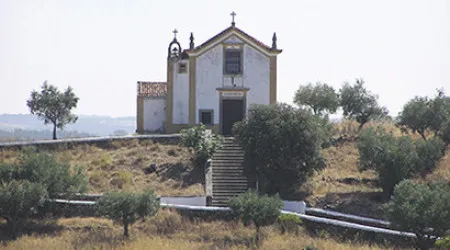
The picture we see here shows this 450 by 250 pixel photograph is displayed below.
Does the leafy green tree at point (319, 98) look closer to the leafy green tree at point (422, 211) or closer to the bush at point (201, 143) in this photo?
the bush at point (201, 143)

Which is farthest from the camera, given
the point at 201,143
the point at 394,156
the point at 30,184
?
the point at 201,143

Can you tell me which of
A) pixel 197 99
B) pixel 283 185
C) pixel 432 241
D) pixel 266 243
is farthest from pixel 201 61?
pixel 432 241

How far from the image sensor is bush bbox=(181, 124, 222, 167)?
99.8 feet

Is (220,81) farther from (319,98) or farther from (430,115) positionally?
(430,115)

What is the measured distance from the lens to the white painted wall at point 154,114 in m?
38.0

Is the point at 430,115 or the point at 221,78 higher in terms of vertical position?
the point at 221,78

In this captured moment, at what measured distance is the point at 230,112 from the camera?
121ft

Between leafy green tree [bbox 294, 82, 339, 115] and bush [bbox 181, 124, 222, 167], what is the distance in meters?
8.86

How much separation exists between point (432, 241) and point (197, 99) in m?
19.0

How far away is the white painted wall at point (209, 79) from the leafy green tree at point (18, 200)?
49.3 ft

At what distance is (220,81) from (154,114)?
4.96 m

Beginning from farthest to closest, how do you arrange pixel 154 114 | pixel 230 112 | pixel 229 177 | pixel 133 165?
pixel 154 114 → pixel 230 112 → pixel 133 165 → pixel 229 177

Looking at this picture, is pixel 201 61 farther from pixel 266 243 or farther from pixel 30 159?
pixel 266 243

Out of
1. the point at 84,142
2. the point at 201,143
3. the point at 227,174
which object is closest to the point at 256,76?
the point at 201,143
